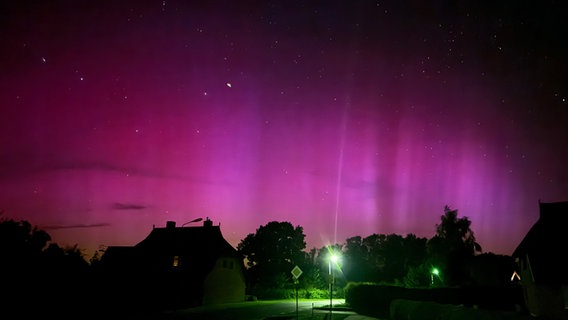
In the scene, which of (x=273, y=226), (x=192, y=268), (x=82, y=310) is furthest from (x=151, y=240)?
(x=82, y=310)

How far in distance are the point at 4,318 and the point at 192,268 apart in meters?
34.0

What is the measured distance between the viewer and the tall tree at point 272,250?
7425 centimetres

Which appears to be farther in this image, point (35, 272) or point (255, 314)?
point (255, 314)

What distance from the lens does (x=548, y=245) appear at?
3638cm

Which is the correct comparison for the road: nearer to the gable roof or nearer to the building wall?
the building wall

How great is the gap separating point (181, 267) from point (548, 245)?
124ft

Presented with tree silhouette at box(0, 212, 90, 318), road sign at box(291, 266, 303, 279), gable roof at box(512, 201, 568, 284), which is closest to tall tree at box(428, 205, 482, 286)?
gable roof at box(512, 201, 568, 284)

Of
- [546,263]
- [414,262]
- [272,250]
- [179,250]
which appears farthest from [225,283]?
[414,262]

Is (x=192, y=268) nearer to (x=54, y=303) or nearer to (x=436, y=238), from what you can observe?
(x=54, y=303)

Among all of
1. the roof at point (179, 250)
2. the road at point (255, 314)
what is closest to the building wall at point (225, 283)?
the roof at point (179, 250)

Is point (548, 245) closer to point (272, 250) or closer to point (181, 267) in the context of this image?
point (181, 267)

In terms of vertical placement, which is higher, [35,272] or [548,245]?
[548,245]

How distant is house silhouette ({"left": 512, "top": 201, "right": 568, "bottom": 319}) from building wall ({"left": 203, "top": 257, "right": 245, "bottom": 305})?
3169 centimetres

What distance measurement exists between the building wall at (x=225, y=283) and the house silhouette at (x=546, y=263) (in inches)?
1248
